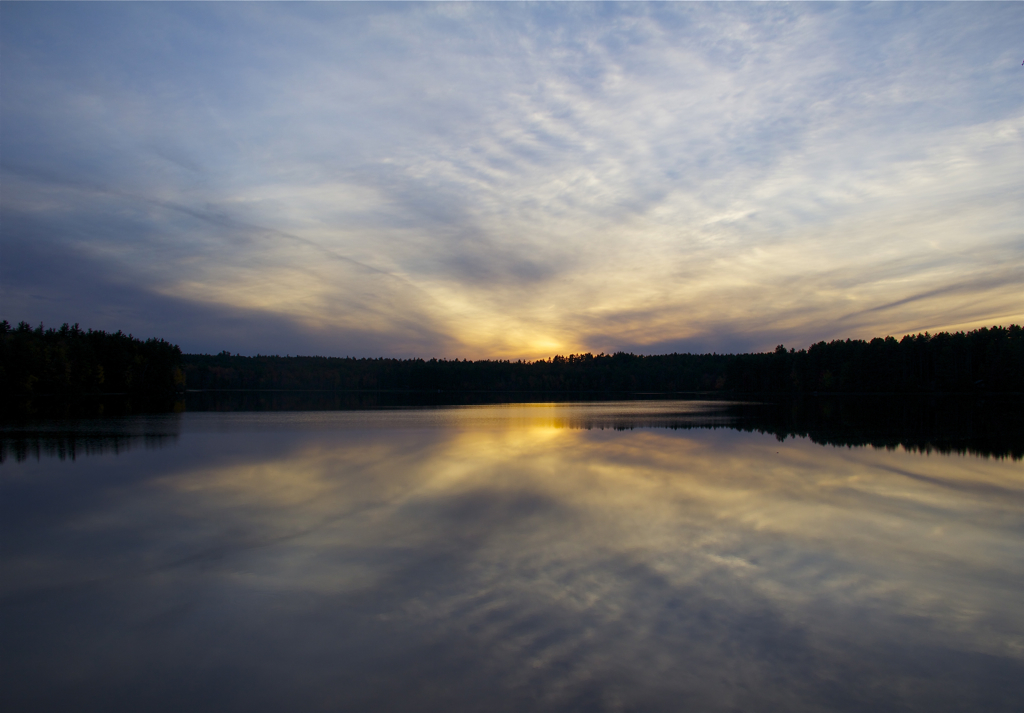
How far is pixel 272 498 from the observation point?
12531 millimetres

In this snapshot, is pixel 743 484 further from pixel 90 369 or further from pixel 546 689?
pixel 90 369

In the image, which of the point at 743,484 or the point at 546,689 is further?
the point at 743,484

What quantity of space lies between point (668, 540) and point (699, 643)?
3530 mm

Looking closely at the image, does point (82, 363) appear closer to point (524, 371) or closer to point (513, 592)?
point (513, 592)

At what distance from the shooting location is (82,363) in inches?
2876

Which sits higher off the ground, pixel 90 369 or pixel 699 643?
pixel 90 369

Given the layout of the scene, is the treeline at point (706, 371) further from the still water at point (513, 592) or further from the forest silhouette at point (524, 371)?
the still water at point (513, 592)

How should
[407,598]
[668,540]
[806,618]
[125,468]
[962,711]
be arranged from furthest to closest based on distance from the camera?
[125,468] < [668,540] < [407,598] < [806,618] < [962,711]

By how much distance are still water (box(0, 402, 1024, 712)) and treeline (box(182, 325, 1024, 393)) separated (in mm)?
85342

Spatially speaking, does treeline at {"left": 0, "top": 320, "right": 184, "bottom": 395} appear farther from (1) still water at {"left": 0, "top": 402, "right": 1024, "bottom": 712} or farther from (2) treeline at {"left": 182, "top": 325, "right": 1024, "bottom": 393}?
(1) still water at {"left": 0, "top": 402, "right": 1024, "bottom": 712}

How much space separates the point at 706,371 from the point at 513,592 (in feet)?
473

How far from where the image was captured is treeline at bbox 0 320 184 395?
6378 cm

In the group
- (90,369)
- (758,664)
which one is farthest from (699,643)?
(90,369)

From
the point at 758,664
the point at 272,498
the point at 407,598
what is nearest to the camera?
the point at 758,664
